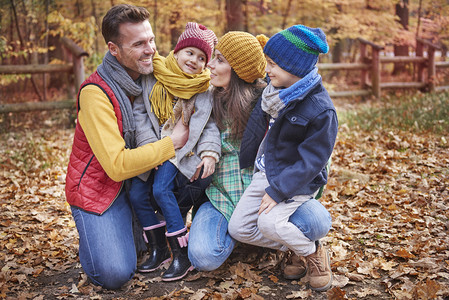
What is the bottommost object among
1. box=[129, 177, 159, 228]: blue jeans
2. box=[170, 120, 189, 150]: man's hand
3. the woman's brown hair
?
box=[129, 177, 159, 228]: blue jeans

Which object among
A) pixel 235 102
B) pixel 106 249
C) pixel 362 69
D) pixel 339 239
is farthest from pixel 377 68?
pixel 106 249

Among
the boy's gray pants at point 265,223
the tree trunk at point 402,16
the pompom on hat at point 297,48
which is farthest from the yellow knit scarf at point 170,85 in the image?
the tree trunk at point 402,16

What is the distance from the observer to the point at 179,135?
2.93 metres

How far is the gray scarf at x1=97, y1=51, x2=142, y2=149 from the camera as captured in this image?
9.44 ft

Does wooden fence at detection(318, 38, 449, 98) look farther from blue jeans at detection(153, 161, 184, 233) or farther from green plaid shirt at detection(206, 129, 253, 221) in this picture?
blue jeans at detection(153, 161, 184, 233)

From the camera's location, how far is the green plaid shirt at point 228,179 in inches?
119

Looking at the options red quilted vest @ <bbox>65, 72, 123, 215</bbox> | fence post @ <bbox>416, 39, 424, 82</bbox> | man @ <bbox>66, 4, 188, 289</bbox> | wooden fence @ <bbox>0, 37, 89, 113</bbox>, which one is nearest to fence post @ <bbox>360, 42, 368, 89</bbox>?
fence post @ <bbox>416, 39, 424, 82</bbox>

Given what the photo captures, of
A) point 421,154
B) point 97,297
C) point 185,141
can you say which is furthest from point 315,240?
point 421,154

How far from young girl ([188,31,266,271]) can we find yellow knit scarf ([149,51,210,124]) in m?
0.12

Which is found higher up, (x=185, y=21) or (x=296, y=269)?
(x=185, y=21)

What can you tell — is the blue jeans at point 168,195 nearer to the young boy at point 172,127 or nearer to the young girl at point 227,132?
the young boy at point 172,127

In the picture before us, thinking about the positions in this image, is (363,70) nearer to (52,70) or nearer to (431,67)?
(431,67)

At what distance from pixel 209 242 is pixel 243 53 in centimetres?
130

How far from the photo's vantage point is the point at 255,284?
278cm
